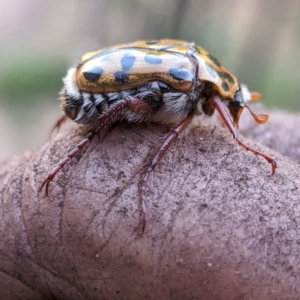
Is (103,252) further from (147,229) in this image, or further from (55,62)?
(55,62)

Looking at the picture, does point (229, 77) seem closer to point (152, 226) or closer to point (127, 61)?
point (127, 61)

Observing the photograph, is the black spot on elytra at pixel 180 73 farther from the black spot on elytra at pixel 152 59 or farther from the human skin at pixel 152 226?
the human skin at pixel 152 226

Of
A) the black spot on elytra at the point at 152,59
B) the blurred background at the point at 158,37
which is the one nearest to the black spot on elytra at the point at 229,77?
the black spot on elytra at the point at 152,59

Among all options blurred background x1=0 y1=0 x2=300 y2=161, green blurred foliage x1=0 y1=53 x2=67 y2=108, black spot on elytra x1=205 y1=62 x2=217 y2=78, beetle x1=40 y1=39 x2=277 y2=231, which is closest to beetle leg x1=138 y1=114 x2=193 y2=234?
beetle x1=40 y1=39 x2=277 y2=231

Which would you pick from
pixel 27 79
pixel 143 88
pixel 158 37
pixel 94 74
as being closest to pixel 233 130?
pixel 143 88

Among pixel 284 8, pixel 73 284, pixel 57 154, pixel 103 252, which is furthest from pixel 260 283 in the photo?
pixel 284 8

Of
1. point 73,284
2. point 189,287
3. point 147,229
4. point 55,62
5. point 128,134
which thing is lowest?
point 55,62
